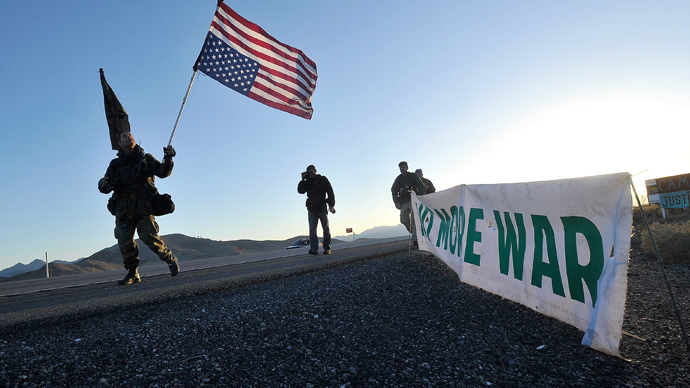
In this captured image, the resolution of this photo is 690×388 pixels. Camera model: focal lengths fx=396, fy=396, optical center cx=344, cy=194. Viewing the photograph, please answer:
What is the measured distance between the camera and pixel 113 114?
6117 mm

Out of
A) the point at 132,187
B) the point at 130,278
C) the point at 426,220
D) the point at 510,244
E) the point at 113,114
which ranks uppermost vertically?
the point at 113,114

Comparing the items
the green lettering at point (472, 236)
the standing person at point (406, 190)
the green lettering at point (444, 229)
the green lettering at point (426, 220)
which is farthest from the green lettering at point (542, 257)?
the standing person at point (406, 190)

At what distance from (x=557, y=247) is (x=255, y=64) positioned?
5.77 meters

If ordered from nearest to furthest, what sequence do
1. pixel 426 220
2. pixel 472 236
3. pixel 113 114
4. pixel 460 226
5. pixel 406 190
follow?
pixel 472 236, pixel 460 226, pixel 113 114, pixel 426 220, pixel 406 190

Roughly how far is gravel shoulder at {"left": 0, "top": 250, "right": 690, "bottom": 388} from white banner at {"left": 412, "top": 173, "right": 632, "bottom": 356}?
0.63 feet

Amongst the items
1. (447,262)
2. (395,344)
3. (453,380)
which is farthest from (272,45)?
(453,380)

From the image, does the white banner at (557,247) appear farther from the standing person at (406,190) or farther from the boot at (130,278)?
the boot at (130,278)

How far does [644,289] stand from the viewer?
4.96 metres

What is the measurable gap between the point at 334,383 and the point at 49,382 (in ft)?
5.97

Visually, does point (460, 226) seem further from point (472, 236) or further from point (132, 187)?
point (132, 187)

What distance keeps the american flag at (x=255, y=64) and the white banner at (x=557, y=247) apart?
409cm

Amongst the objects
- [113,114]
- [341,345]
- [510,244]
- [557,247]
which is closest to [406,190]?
[510,244]

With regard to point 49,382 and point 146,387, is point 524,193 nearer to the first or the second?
point 146,387

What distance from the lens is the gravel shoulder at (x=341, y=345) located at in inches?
104
